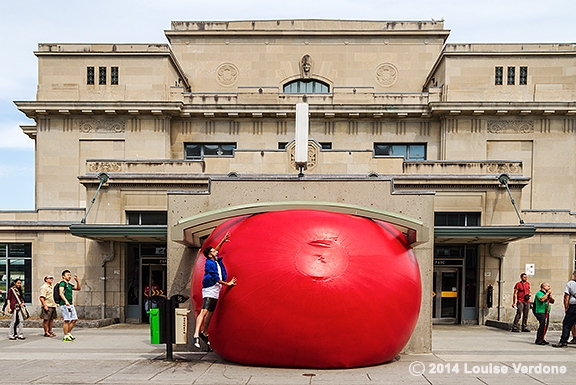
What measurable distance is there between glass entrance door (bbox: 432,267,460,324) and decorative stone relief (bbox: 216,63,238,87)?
1729 centimetres

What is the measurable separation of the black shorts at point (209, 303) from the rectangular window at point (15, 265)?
59.0 feet

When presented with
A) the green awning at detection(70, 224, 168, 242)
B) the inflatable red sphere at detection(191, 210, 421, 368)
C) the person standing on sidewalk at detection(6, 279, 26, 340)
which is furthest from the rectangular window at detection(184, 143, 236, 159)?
the inflatable red sphere at detection(191, 210, 421, 368)

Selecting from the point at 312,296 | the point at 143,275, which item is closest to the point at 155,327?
the point at 312,296

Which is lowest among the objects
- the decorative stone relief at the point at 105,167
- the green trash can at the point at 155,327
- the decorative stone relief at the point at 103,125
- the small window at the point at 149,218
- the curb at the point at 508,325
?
the curb at the point at 508,325

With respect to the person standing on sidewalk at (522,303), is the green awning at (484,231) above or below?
→ above

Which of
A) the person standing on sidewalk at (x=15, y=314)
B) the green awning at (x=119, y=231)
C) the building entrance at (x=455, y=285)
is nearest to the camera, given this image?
the person standing on sidewalk at (x=15, y=314)

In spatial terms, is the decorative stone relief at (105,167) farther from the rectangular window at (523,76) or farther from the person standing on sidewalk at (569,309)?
the rectangular window at (523,76)

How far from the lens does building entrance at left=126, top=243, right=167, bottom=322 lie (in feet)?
78.9

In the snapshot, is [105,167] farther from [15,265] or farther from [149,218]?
[15,265]

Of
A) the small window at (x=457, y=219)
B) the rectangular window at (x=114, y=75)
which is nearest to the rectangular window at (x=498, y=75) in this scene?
the small window at (x=457, y=219)

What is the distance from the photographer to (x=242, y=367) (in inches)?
401

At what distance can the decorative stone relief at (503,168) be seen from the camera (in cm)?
2355

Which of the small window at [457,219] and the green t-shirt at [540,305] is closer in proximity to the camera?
the green t-shirt at [540,305]

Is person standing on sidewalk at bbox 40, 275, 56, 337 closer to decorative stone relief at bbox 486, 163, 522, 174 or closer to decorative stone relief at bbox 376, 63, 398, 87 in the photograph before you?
decorative stone relief at bbox 486, 163, 522, 174
